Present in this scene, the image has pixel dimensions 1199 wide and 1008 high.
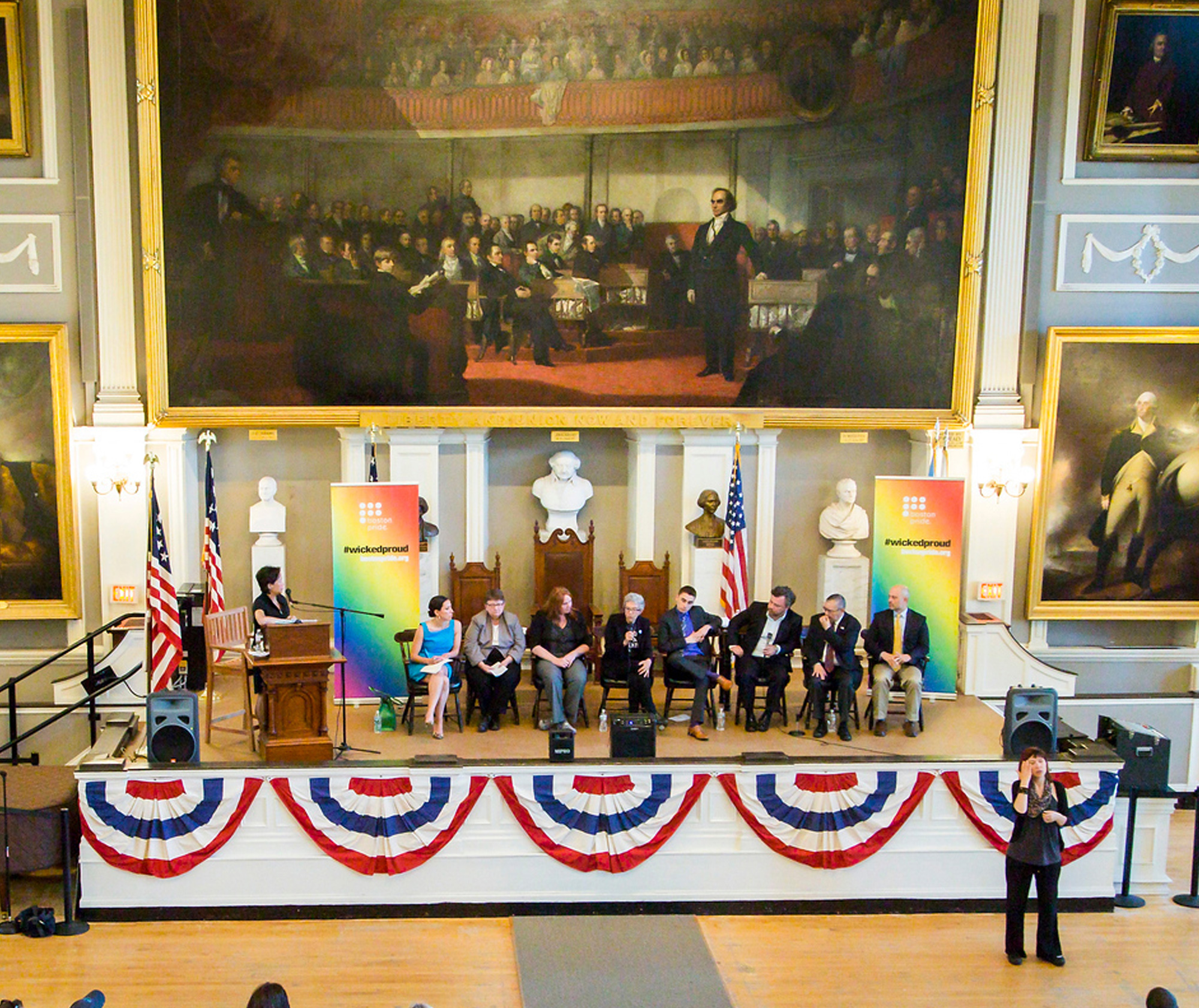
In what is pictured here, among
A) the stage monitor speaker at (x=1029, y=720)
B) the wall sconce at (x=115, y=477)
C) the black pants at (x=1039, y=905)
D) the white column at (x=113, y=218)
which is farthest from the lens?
the wall sconce at (x=115, y=477)

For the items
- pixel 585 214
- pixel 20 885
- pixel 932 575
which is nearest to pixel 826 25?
pixel 585 214

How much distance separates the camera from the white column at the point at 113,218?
12.0m

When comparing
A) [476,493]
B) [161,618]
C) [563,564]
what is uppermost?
[476,493]

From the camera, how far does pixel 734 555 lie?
39.9 feet

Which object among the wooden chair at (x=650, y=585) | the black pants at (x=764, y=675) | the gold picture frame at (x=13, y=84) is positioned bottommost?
the black pants at (x=764, y=675)

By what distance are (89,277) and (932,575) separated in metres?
8.49

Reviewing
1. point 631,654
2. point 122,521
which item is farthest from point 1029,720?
point 122,521

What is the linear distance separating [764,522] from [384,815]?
546 cm

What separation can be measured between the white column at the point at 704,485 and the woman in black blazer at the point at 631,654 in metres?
1.90

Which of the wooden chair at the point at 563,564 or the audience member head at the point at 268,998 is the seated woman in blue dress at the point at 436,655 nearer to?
the wooden chair at the point at 563,564

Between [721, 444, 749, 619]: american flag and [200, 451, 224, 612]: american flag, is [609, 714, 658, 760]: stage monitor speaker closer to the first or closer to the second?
[721, 444, 749, 619]: american flag

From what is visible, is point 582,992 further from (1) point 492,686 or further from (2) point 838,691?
(2) point 838,691

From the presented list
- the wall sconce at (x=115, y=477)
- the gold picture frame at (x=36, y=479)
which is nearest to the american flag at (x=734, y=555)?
the wall sconce at (x=115, y=477)

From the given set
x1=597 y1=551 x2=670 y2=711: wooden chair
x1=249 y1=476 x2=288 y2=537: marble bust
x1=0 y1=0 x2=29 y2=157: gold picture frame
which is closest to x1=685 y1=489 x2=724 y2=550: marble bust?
x1=597 y1=551 x2=670 y2=711: wooden chair
